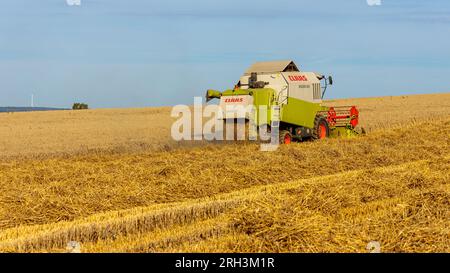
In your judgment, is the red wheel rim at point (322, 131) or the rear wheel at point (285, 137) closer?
the rear wheel at point (285, 137)

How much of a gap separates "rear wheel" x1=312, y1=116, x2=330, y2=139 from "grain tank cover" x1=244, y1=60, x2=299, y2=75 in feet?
6.41

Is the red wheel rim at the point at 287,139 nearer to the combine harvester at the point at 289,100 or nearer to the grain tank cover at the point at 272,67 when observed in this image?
the combine harvester at the point at 289,100

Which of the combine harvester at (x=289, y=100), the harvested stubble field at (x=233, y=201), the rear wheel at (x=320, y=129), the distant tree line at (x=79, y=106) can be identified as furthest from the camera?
the distant tree line at (x=79, y=106)

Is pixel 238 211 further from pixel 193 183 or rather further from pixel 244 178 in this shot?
pixel 244 178

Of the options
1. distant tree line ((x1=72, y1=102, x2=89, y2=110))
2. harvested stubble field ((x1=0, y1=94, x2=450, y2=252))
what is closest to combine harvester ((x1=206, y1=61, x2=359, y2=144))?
harvested stubble field ((x1=0, y1=94, x2=450, y2=252))

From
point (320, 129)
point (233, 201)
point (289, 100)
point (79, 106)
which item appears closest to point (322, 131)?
point (320, 129)

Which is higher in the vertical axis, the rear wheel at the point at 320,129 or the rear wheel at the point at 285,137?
the rear wheel at the point at 320,129

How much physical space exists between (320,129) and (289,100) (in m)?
1.83

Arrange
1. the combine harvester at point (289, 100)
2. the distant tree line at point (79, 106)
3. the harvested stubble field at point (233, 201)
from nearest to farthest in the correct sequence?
the harvested stubble field at point (233, 201)
the combine harvester at point (289, 100)
the distant tree line at point (79, 106)

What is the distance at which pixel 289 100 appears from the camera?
59.7ft

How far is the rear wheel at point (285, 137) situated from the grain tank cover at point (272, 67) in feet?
8.15

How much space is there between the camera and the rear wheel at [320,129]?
750 inches

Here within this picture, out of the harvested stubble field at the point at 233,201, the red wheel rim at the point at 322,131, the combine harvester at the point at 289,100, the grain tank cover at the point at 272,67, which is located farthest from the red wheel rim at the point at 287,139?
the grain tank cover at the point at 272,67
